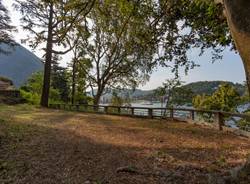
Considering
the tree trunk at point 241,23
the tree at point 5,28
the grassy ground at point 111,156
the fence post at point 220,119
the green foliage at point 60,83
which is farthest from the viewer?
the green foliage at point 60,83

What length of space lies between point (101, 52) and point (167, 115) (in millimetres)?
17750

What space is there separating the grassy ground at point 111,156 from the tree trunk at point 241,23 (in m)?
2.31

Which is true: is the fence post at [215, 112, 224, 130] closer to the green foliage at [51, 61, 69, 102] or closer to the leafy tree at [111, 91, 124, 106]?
the leafy tree at [111, 91, 124, 106]

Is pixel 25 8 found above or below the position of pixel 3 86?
above

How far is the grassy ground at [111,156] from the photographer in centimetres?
572

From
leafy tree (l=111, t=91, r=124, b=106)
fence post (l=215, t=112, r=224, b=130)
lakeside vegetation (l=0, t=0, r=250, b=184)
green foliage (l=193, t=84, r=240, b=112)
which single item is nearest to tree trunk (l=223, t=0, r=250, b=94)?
lakeside vegetation (l=0, t=0, r=250, b=184)

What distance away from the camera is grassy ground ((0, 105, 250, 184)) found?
5.72m

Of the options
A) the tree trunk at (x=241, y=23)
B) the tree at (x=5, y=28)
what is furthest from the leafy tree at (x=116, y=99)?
the tree trunk at (x=241, y=23)

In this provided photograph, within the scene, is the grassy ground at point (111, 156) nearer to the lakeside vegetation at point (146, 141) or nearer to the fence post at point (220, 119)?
the lakeside vegetation at point (146, 141)

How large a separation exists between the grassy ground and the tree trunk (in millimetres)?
2305

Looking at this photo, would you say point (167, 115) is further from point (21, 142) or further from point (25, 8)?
point (25, 8)

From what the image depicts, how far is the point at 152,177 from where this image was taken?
223 inches

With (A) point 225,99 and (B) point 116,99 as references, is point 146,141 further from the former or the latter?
(A) point 225,99

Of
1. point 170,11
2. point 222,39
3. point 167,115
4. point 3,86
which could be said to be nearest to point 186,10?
point 170,11
